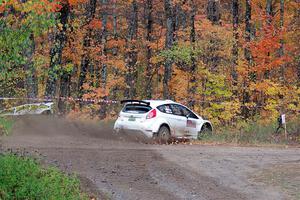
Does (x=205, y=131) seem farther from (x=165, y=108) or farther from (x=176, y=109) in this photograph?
(x=165, y=108)

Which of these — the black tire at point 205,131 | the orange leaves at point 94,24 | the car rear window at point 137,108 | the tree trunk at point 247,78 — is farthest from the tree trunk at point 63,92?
the tree trunk at point 247,78

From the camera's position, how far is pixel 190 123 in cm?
2045

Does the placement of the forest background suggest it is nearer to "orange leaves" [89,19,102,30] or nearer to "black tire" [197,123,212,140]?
"orange leaves" [89,19,102,30]

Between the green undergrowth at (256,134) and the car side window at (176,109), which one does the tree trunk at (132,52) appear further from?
the car side window at (176,109)

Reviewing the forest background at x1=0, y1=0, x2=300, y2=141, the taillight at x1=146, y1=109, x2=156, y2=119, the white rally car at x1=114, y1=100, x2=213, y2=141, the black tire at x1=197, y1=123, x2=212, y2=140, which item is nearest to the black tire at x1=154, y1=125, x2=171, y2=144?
the white rally car at x1=114, y1=100, x2=213, y2=141

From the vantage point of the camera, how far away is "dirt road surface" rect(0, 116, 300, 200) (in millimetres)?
10562

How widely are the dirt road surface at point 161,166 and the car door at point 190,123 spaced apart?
1879mm

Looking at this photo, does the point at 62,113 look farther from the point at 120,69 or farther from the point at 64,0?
the point at 120,69

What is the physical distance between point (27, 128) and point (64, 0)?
7993 mm

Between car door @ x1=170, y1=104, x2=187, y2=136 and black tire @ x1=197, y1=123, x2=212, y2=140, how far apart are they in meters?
1.04

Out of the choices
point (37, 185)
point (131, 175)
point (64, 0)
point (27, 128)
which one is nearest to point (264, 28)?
point (64, 0)

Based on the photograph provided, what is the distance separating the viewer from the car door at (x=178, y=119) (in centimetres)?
1975

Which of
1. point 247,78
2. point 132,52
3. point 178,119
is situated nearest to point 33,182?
point 178,119

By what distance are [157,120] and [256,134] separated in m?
5.37
